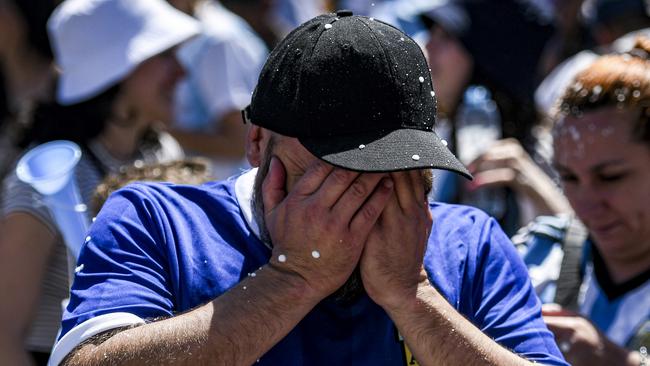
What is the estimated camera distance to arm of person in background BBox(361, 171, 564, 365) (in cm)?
201

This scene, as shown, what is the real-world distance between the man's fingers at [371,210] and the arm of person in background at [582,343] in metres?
0.90

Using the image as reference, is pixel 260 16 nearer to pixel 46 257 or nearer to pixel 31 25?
pixel 31 25

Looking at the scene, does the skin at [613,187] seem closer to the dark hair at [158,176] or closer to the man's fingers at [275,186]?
the dark hair at [158,176]

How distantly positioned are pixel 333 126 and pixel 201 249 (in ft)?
1.19

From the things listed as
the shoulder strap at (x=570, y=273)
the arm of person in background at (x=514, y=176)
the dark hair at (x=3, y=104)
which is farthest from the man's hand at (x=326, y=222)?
the dark hair at (x=3, y=104)

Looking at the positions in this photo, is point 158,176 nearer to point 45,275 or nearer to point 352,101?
point 45,275

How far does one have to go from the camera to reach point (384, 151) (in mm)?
1960

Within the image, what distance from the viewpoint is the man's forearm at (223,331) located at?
1.89 metres

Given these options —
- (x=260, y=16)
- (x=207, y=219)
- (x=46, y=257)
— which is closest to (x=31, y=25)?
(x=260, y=16)

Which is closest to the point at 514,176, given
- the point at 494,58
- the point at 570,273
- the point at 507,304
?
the point at 570,273

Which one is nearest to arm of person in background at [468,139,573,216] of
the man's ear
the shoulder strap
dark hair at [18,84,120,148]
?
the shoulder strap

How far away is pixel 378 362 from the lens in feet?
6.95

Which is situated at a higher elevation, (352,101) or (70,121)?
(352,101)

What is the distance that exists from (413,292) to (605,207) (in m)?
1.22
